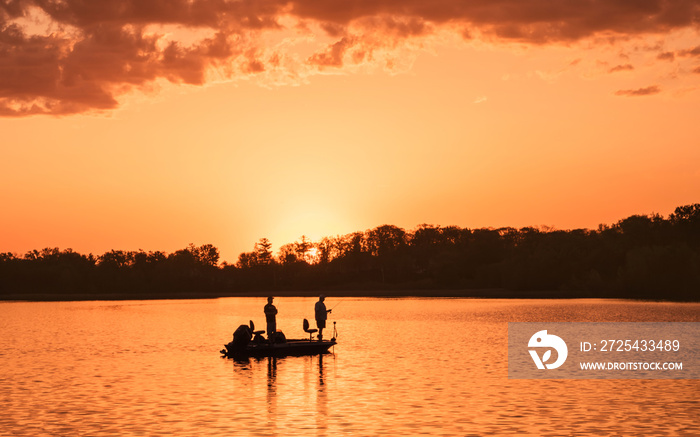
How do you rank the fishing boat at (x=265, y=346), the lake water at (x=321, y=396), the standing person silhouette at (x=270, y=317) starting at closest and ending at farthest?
the lake water at (x=321, y=396) → the fishing boat at (x=265, y=346) → the standing person silhouette at (x=270, y=317)

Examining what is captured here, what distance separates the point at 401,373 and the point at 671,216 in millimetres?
168769

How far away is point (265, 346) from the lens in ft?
144

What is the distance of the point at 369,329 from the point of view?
71.0 metres

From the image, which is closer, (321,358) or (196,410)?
(196,410)

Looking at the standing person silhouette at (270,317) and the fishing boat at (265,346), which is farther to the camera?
the standing person silhouette at (270,317)

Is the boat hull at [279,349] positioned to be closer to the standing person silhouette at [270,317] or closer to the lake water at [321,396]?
the lake water at [321,396]

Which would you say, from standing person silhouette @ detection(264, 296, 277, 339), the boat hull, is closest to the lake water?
the boat hull

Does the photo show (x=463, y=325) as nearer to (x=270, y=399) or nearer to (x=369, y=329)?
(x=369, y=329)

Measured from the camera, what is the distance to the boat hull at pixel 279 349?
1711 inches

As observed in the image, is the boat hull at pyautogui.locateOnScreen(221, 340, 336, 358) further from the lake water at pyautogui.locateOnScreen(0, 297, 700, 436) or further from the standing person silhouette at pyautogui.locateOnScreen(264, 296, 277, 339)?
the standing person silhouette at pyautogui.locateOnScreen(264, 296, 277, 339)

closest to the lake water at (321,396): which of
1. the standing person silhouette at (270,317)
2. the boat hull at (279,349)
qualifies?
the boat hull at (279,349)

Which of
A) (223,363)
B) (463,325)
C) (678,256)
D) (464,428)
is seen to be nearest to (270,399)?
(464,428)

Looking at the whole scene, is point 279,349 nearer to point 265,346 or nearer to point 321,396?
point 265,346

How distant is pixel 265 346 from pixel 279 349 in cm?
83
